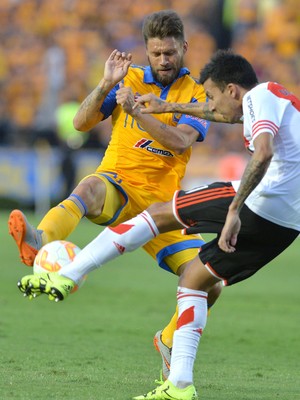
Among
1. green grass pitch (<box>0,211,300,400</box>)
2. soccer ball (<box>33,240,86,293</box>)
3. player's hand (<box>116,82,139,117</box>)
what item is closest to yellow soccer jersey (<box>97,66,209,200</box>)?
player's hand (<box>116,82,139,117</box>)

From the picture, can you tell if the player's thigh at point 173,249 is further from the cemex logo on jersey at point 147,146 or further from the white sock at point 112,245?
the white sock at point 112,245

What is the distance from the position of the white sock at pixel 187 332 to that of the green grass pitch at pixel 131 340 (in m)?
0.33

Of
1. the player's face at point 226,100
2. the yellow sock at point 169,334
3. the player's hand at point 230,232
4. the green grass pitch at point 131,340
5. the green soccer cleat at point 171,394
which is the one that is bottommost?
the green grass pitch at point 131,340

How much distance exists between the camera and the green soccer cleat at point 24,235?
646 cm

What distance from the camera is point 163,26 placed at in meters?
7.12

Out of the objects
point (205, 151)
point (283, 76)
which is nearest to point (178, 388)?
point (205, 151)

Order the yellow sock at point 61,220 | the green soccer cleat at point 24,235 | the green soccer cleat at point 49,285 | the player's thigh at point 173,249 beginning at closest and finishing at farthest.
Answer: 1. the green soccer cleat at point 49,285
2. the green soccer cleat at point 24,235
3. the yellow sock at point 61,220
4. the player's thigh at point 173,249

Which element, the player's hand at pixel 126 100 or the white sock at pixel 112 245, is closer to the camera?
the white sock at pixel 112 245

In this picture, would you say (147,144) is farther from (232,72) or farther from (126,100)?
(232,72)

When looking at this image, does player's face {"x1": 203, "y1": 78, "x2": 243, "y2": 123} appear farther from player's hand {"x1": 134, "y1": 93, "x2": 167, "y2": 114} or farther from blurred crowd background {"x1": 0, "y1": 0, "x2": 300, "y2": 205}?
blurred crowd background {"x1": 0, "y1": 0, "x2": 300, "y2": 205}

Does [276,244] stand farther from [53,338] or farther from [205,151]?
[205,151]

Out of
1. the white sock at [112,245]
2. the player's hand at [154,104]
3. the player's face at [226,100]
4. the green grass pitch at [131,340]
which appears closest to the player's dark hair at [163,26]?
the player's hand at [154,104]

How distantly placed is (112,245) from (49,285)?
1.60 ft

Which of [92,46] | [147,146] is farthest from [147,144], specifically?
[92,46]
